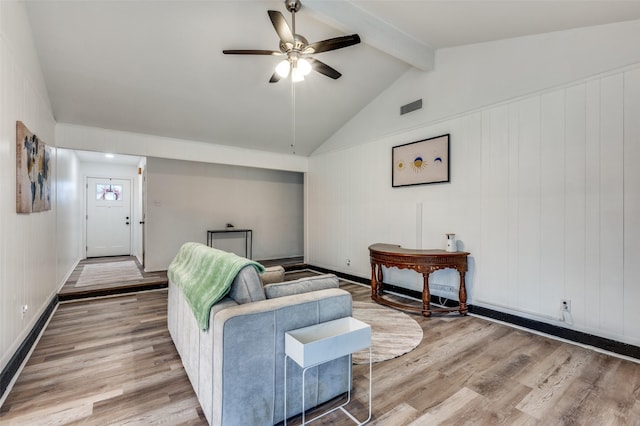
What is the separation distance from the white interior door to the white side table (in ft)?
25.9

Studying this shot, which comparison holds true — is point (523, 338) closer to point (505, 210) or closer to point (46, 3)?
point (505, 210)

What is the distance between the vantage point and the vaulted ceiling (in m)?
2.70

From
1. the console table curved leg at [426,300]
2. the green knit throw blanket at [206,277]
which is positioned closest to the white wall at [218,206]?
the green knit throw blanket at [206,277]

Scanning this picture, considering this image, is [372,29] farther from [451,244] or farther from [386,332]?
[386,332]

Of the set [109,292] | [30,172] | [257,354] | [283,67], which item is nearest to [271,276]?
[257,354]

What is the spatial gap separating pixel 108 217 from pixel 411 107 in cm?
770

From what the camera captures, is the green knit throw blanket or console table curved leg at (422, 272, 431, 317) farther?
console table curved leg at (422, 272, 431, 317)

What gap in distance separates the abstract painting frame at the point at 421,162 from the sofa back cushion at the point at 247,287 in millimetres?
2916

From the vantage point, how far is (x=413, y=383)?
6.87 feet

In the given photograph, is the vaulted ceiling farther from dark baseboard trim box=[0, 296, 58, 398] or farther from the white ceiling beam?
dark baseboard trim box=[0, 296, 58, 398]

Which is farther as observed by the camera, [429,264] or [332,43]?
[429,264]

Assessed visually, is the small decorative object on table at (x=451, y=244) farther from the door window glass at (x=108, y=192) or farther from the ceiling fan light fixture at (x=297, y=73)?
the door window glass at (x=108, y=192)

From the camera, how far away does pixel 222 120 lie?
4.62m

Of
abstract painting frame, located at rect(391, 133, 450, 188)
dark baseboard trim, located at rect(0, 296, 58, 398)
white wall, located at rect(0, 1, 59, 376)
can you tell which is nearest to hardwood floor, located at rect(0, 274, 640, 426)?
dark baseboard trim, located at rect(0, 296, 58, 398)
